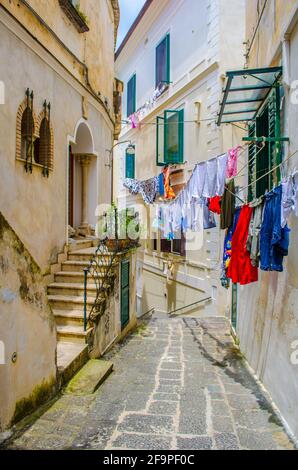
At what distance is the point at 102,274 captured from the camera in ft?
25.6

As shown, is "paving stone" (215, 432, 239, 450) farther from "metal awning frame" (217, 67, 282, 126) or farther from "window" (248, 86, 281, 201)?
"metal awning frame" (217, 67, 282, 126)

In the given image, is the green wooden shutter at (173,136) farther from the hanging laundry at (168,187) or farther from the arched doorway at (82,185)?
the arched doorway at (82,185)

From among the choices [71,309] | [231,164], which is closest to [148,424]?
[71,309]

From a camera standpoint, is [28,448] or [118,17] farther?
[118,17]

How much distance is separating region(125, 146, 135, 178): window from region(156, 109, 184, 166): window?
5.01 metres

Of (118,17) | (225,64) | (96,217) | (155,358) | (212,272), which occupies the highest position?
(118,17)

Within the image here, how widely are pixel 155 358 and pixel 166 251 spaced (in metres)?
8.26

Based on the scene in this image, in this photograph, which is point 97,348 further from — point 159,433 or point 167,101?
point 167,101

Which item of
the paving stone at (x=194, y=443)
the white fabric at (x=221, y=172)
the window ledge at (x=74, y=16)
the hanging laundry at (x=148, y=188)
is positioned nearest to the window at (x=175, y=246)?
the hanging laundry at (x=148, y=188)

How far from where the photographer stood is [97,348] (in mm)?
6801

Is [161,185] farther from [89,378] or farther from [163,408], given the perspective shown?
[163,408]

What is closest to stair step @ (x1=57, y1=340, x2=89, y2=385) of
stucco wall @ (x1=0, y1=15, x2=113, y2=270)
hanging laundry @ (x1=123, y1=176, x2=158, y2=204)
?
stucco wall @ (x1=0, y1=15, x2=113, y2=270)

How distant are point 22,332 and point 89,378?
194 centimetres

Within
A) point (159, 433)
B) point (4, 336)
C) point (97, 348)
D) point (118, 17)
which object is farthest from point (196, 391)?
point (118, 17)
